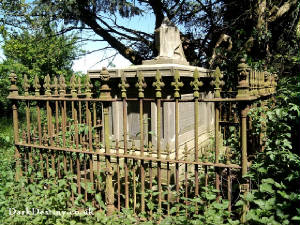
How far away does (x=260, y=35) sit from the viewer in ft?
23.9

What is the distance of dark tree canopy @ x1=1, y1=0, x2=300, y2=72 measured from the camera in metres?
7.48

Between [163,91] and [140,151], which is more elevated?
[163,91]

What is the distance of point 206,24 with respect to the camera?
9.83 metres

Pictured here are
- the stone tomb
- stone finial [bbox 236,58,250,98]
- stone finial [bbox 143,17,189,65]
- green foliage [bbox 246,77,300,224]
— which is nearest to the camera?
green foliage [bbox 246,77,300,224]

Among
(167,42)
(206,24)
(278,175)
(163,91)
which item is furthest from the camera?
(206,24)

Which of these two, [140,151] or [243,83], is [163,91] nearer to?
[140,151]

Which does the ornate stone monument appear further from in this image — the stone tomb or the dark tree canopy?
the dark tree canopy

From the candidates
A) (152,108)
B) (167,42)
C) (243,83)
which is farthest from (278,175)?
(167,42)

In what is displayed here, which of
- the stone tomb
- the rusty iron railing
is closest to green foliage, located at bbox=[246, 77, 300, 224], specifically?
the rusty iron railing

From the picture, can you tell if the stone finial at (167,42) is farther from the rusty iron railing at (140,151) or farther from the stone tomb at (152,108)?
the rusty iron railing at (140,151)

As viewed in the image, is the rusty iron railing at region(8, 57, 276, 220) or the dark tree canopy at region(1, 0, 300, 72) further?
the dark tree canopy at region(1, 0, 300, 72)

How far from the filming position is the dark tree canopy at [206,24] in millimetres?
7477

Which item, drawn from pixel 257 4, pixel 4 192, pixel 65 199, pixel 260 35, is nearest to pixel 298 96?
pixel 65 199

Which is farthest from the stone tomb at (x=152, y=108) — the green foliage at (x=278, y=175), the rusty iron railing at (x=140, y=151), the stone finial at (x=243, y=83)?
the green foliage at (x=278, y=175)
